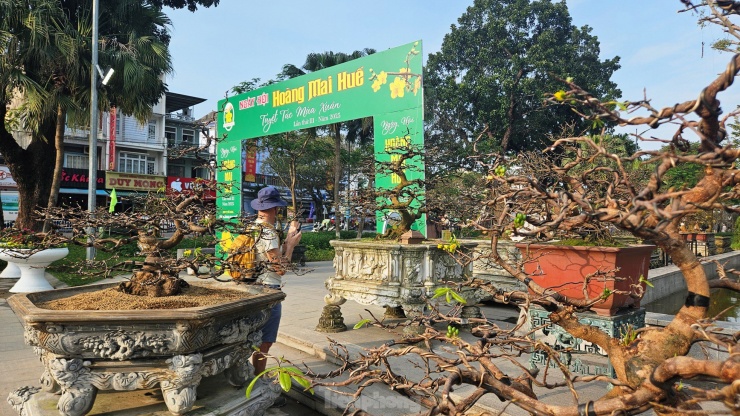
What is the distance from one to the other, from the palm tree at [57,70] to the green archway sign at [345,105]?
2.36 metres

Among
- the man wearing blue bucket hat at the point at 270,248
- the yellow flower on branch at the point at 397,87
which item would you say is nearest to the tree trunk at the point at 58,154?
the yellow flower on branch at the point at 397,87

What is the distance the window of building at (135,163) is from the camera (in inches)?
970

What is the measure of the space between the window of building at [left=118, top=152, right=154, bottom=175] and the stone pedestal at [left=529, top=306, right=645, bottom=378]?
2613cm

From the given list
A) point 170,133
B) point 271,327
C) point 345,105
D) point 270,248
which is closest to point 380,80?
point 345,105

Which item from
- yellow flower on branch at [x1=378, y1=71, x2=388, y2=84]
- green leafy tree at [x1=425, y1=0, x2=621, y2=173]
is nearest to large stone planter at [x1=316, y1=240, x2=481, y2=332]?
yellow flower on branch at [x1=378, y1=71, x2=388, y2=84]

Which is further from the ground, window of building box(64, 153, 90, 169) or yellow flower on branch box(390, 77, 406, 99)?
window of building box(64, 153, 90, 169)

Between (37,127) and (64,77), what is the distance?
139 centimetres

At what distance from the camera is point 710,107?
1096mm

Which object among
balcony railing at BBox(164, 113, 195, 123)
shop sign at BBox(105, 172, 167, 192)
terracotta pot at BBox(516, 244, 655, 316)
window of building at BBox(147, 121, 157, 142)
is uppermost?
balcony railing at BBox(164, 113, 195, 123)

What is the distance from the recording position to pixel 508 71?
21.7m

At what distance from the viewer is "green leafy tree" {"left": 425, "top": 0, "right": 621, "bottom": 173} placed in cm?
2125

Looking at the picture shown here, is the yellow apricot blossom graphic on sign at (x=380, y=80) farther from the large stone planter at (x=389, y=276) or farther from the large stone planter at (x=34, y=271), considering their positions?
the large stone planter at (x=34, y=271)

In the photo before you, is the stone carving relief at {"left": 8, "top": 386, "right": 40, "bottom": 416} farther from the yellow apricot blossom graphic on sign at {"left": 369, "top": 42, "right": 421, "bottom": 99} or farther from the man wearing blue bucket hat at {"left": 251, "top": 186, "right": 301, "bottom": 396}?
the yellow apricot blossom graphic on sign at {"left": 369, "top": 42, "right": 421, "bottom": 99}

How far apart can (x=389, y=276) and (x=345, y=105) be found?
561cm
